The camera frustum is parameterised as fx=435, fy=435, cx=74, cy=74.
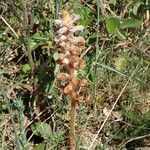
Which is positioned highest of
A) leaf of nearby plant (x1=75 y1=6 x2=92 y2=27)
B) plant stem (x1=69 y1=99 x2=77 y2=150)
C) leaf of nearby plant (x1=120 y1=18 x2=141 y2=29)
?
leaf of nearby plant (x1=75 y1=6 x2=92 y2=27)

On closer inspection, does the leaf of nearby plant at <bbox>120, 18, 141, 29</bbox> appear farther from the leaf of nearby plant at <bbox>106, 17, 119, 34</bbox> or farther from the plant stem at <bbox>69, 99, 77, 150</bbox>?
the plant stem at <bbox>69, 99, 77, 150</bbox>

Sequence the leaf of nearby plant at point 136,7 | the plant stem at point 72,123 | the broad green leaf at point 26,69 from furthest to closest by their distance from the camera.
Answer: the leaf of nearby plant at point 136,7
the broad green leaf at point 26,69
the plant stem at point 72,123

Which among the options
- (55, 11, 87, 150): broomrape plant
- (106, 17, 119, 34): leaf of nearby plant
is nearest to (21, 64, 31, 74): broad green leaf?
(106, 17, 119, 34): leaf of nearby plant

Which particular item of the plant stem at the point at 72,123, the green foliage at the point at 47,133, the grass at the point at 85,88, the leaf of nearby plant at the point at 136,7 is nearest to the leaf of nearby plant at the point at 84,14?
the grass at the point at 85,88

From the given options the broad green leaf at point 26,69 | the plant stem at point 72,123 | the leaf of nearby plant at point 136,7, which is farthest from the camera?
the leaf of nearby plant at point 136,7

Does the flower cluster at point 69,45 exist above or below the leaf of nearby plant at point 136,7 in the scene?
above

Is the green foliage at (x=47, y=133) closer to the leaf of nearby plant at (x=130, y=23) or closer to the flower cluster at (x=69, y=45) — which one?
the flower cluster at (x=69, y=45)

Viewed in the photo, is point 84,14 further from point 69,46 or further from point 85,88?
point 69,46

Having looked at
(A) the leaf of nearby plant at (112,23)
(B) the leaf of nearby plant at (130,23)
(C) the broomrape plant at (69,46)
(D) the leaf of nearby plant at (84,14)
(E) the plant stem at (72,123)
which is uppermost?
(C) the broomrape plant at (69,46)

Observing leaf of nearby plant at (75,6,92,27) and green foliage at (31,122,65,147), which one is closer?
green foliage at (31,122,65,147)
